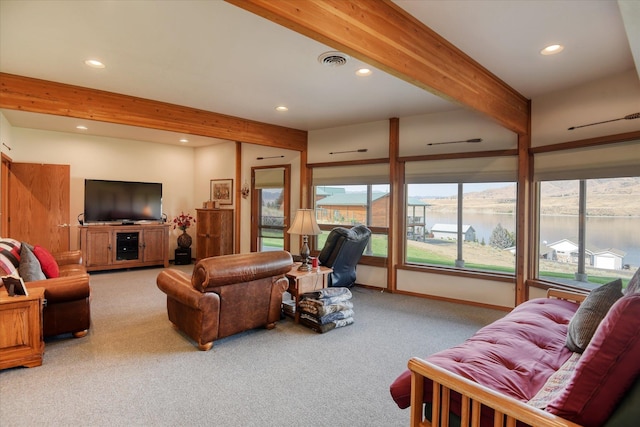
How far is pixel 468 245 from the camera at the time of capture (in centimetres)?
467

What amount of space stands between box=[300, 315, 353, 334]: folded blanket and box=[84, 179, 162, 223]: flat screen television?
4.81 meters

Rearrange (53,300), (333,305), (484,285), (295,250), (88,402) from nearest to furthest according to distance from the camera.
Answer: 1. (88,402)
2. (53,300)
3. (333,305)
4. (484,285)
5. (295,250)

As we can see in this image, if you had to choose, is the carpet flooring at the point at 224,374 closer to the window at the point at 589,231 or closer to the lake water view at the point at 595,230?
the window at the point at 589,231

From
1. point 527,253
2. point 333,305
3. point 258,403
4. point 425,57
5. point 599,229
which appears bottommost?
point 258,403

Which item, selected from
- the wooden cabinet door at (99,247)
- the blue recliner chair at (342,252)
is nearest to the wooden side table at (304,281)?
the blue recliner chair at (342,252)

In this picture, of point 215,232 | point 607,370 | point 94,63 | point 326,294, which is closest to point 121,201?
point 215,232

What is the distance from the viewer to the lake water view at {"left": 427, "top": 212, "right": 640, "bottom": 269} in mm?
3311

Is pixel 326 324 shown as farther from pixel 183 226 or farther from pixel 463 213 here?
pixel 183 226

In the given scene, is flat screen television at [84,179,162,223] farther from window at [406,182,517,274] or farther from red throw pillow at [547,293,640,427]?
red throw pillow at [547,293,640,427]

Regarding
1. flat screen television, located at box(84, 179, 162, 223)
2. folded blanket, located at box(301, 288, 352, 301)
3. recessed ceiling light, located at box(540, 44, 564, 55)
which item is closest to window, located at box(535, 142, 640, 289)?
recessed ceiling light, located at box(540, 44, 564, 55)

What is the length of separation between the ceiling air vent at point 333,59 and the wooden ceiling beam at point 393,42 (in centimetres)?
73

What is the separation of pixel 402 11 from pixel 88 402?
3.33 metres

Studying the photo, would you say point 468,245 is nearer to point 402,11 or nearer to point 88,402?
point 402,11

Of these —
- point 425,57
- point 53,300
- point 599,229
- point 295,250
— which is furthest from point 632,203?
point 53,300
